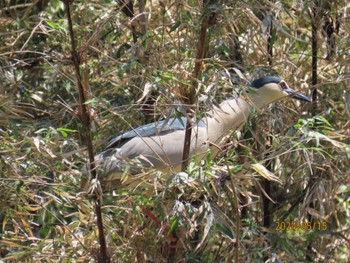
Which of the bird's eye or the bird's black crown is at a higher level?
the bird's black crown

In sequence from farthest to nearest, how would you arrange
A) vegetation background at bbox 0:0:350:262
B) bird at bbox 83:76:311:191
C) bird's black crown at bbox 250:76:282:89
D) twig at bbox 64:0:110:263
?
bird's black crown at bbox 250:76:282:89 → bird at bbox 83:76:311:191 → vegetation background at bbox 0:0:350:262 → twig at bbox 64:0:110:263

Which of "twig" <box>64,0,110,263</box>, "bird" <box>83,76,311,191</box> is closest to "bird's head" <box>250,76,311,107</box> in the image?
"bird" <box>83,76,311,191</box>

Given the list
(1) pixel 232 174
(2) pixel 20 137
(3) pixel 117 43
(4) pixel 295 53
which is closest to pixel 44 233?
(2) pixel 20 137

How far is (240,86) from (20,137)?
840 mm

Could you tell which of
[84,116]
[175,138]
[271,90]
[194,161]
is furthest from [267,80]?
[84,116]

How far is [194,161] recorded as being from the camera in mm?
2615

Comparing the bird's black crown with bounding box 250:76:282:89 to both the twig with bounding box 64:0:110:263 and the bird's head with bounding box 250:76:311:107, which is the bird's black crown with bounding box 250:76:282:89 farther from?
the twig with bounding box 64:0:110:263

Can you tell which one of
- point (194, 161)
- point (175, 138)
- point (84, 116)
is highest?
point (84, 116)

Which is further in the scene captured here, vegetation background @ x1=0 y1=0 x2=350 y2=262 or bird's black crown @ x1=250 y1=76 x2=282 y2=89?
bird's black crown @ x1=250 y1=76 x2=282 y2=89

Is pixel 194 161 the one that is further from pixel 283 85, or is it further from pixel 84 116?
pixel 283 85

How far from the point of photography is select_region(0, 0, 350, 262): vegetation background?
99.9 inches

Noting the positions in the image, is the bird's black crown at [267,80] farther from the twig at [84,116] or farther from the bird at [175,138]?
the twig at [84,116]

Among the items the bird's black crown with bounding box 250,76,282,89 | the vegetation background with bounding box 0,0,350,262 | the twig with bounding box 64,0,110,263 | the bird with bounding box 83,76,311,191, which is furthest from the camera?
the bird's black crown with bounding box 250,76,282,89

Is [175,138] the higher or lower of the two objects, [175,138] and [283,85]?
the lower
